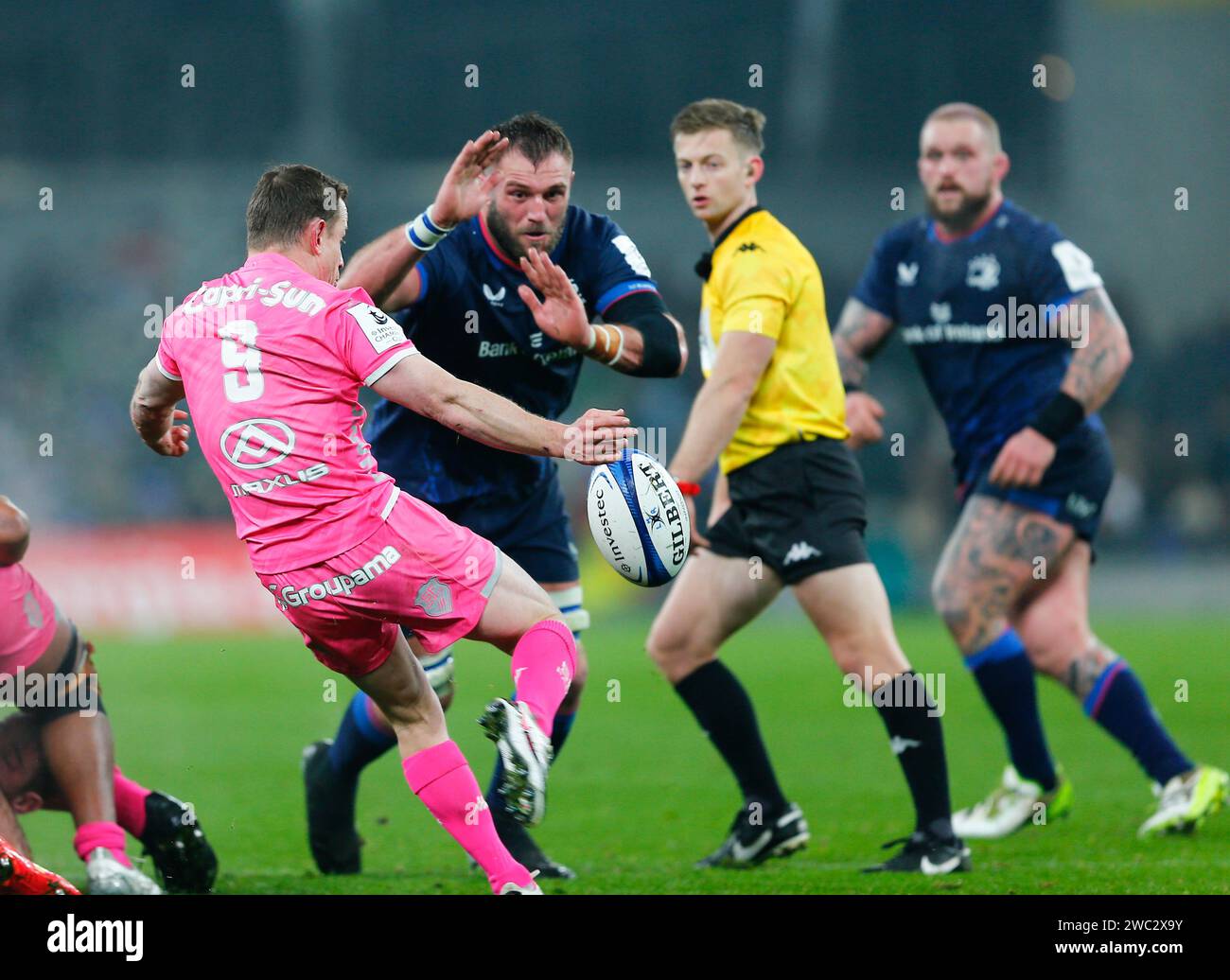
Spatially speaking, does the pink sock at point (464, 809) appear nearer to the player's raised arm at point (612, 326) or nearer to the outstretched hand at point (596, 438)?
the outstretched hand at point (596, 438)

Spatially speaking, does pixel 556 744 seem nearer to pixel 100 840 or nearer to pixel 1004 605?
pixel 100 840

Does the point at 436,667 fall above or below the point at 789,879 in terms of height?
above

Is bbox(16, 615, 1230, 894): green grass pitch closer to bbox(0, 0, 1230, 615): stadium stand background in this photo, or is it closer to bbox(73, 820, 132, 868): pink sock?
bbox(73, 820, 132, 868): pink sock

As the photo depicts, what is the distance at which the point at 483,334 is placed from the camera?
17.8ft

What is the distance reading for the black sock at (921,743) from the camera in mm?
5098

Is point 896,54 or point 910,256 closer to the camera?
point 910,256

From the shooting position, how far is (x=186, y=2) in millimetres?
23625

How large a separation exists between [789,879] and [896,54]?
20.6 meters

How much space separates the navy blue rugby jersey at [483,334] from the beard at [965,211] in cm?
183

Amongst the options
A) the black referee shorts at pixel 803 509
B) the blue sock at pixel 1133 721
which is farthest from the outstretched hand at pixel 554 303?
A: the blue sock at pixel 1133 721

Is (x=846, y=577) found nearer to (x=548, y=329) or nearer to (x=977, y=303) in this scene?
(x=548, y=329)

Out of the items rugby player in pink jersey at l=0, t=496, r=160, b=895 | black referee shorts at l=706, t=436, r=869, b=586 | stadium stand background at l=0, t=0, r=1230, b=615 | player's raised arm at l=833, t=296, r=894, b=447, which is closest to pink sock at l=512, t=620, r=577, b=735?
black referee shorts at l=706, t=436, r=869, b=586

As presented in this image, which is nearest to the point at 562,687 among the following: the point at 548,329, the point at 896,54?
the point at 548,329

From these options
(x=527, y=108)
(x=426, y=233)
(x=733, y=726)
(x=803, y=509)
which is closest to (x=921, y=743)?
(x=733, y=726)
